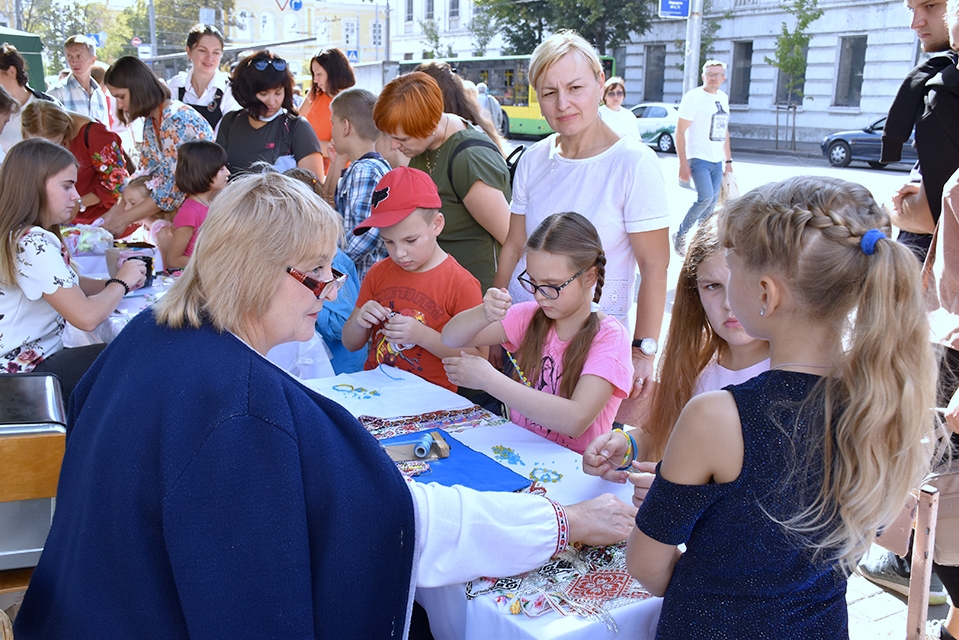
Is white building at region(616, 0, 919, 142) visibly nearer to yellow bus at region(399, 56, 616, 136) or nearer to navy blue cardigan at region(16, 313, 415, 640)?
yellow bus at region(399, 56, 616, 136)

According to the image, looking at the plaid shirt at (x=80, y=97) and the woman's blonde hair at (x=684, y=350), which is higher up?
the plaid shirt at (x=80, y=97)

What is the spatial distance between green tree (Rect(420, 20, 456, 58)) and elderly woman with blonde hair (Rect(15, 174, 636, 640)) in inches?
1606

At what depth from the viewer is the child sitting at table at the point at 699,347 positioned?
6.20 ft

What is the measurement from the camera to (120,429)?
1178 millimetres

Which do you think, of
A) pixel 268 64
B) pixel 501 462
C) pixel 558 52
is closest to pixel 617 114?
pixel 268 64

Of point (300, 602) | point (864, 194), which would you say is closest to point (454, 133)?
point (864, 194)

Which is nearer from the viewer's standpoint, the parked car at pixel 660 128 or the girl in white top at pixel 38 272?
the girl in white top at pixel 38 272

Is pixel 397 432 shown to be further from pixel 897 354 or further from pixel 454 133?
pixel 454 133

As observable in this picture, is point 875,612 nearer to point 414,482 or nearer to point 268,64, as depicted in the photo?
point 414,482

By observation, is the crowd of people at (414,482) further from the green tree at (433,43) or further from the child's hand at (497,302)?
the green tree at (433,43)

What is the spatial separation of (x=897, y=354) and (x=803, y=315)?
15 centimetres

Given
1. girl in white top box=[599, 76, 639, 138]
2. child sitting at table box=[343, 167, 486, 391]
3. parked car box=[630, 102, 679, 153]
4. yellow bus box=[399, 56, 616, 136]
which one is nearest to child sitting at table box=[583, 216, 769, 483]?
child sitting at table box=[343, 167, 486, 391]

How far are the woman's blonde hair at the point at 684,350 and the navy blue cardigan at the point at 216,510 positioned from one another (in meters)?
0.92

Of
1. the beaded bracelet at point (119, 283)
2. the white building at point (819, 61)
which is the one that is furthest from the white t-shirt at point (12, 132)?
the white building at point (819, 61)
